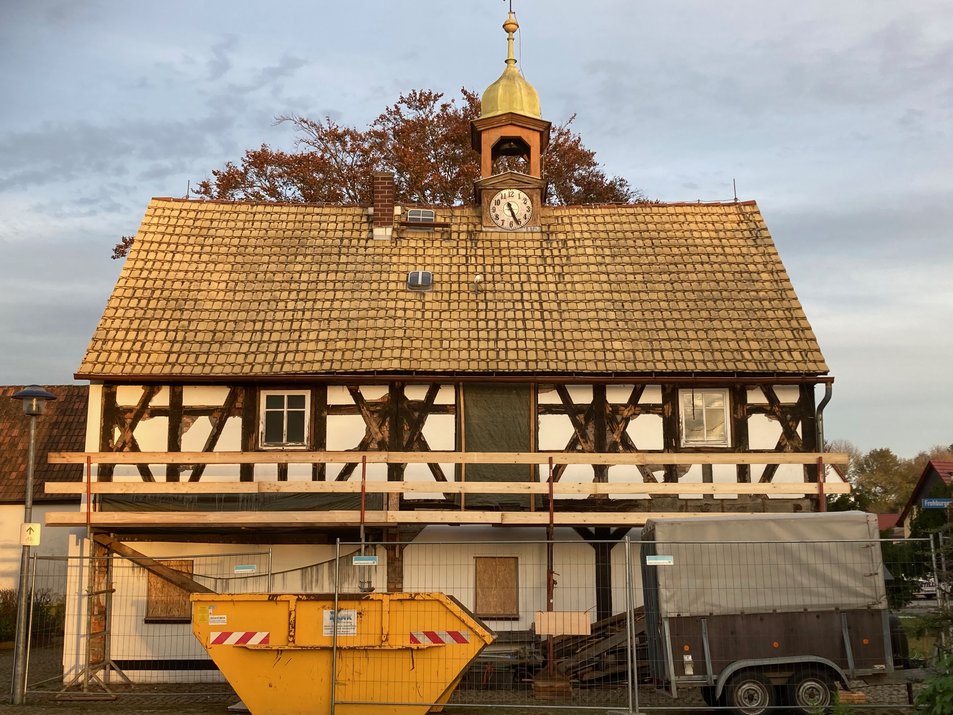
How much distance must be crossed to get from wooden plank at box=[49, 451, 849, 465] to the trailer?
13.4ft

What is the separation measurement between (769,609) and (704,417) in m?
6.42

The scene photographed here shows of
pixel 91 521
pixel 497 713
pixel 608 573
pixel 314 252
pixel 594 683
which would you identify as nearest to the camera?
pixel 497 713

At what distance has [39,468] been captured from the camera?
1118 inches

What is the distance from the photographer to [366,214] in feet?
76.8

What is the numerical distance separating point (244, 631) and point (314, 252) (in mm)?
9851

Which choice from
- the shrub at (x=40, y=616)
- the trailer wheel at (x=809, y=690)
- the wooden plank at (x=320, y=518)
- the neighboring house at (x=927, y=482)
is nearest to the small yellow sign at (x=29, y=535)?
the wooden plank at (x=320, y=518)

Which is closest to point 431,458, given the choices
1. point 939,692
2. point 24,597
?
point 24,597

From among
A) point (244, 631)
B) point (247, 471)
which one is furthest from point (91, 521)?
point (244, 631)

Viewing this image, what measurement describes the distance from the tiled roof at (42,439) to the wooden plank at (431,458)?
10.4 meters

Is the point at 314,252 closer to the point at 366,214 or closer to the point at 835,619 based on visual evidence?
the point at 366,214

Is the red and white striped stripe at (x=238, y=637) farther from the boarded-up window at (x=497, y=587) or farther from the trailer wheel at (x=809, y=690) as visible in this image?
the trailer wheel at (x=809, y=690)

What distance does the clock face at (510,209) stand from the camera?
23.2m

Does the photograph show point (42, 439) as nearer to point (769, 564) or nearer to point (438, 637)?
point (438, 637)

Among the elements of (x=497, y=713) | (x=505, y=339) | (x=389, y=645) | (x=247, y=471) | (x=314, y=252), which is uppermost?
Answer: (x=314, y=252)
